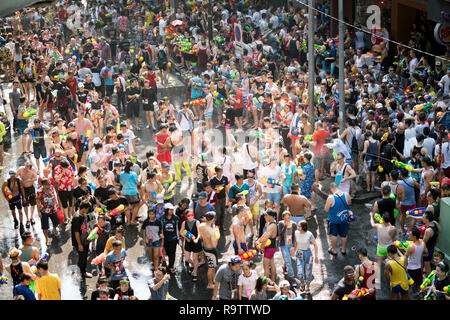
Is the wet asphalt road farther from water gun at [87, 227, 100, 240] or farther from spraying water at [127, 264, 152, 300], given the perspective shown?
water gun at [87, 227, 100, 240]

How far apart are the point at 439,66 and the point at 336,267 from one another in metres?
9.67

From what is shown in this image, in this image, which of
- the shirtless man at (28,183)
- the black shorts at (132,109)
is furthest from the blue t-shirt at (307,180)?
the black shorts at (132,109)

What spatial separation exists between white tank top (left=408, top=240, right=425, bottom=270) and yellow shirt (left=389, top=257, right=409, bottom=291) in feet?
1.39

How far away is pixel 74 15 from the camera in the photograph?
101 feet

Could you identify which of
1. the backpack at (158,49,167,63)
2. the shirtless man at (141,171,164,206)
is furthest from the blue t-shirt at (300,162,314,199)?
the backpack at (158,49,167,63)

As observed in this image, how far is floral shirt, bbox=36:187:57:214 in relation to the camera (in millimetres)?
12773

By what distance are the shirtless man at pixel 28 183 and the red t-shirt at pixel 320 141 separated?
234 inches

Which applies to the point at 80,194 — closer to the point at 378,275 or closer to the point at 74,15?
the point at 378,275

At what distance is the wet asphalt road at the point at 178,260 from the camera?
1137cm

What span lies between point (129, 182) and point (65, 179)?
4.16 ft

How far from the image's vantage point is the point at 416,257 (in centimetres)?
1066

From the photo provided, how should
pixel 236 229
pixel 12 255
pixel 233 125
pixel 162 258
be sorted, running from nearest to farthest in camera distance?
pixel 12 255, pixel 236 229, pixel 162 258, pixel 233 125

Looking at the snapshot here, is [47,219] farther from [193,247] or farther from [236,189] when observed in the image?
[236,189]
